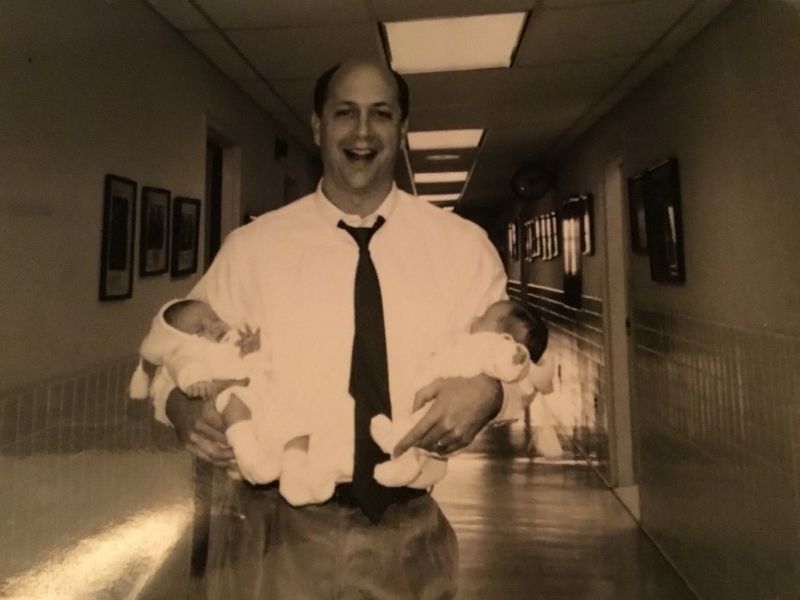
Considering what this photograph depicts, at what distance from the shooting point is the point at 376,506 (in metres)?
0.83

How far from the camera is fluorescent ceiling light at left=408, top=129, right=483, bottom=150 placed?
234 cm

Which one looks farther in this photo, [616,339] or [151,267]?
[616,339]

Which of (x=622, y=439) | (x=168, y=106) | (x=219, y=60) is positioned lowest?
(x=622, y=439)

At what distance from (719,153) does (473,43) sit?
0.70m

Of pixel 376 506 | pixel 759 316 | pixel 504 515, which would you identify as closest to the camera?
pixel 376 506

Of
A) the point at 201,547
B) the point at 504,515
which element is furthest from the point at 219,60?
the point at 504,515

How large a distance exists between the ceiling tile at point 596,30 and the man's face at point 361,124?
2.74 feet

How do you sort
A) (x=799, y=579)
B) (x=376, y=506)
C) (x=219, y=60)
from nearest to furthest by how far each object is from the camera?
(x=376, y=506) → (x=799, y=579) → (x=219, y=60)

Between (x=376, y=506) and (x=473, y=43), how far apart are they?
1.25m

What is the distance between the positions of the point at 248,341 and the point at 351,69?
0.38m

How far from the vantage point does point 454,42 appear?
1556 millimetres

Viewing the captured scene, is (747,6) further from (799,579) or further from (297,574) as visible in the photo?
(297,574)

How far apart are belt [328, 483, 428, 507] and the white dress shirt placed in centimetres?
14

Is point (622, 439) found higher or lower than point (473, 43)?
lower
